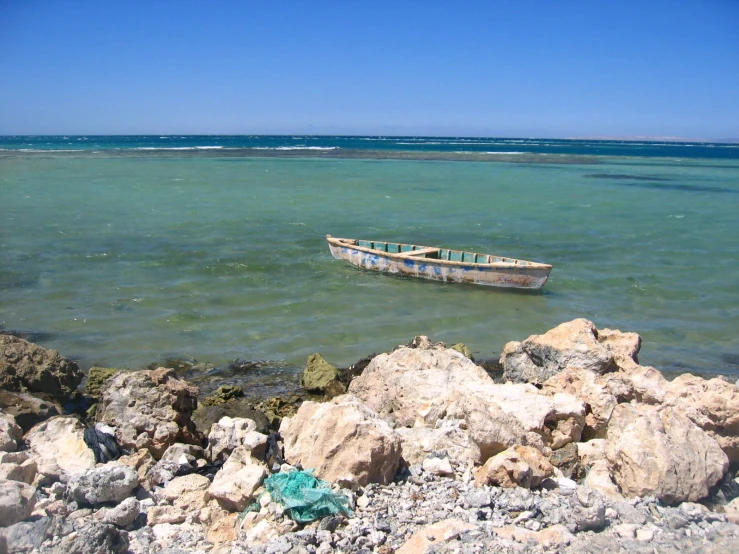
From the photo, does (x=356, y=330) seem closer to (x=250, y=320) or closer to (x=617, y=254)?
(x=250, y=320)

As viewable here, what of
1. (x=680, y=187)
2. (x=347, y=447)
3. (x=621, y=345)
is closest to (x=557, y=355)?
(x=621, y=345)

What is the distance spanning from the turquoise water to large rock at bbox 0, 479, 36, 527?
19.2 feet

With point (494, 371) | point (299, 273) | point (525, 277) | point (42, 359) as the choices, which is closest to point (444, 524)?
point (494, 371)

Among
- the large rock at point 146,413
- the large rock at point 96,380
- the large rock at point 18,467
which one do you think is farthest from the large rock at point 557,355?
the large rock at point 18,467

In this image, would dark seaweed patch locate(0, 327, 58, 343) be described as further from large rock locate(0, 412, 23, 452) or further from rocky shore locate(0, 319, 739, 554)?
large rock locate(0, 412, 23, 452)

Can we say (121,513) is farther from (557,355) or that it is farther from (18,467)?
(557,355)

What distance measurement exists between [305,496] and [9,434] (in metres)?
3.40

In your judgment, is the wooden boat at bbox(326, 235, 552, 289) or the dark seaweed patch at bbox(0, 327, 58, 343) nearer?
the dark seaweed patch at bbox(0, 327, 58, 343)

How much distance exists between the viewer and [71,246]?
20578 mm

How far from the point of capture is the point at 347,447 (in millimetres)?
6512

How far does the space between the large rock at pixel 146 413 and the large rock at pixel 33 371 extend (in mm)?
1751

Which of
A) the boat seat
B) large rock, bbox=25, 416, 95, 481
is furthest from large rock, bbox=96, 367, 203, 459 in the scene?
the boat seat

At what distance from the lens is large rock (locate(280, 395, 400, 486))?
6371mm

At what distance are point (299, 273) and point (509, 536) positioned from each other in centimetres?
1300
